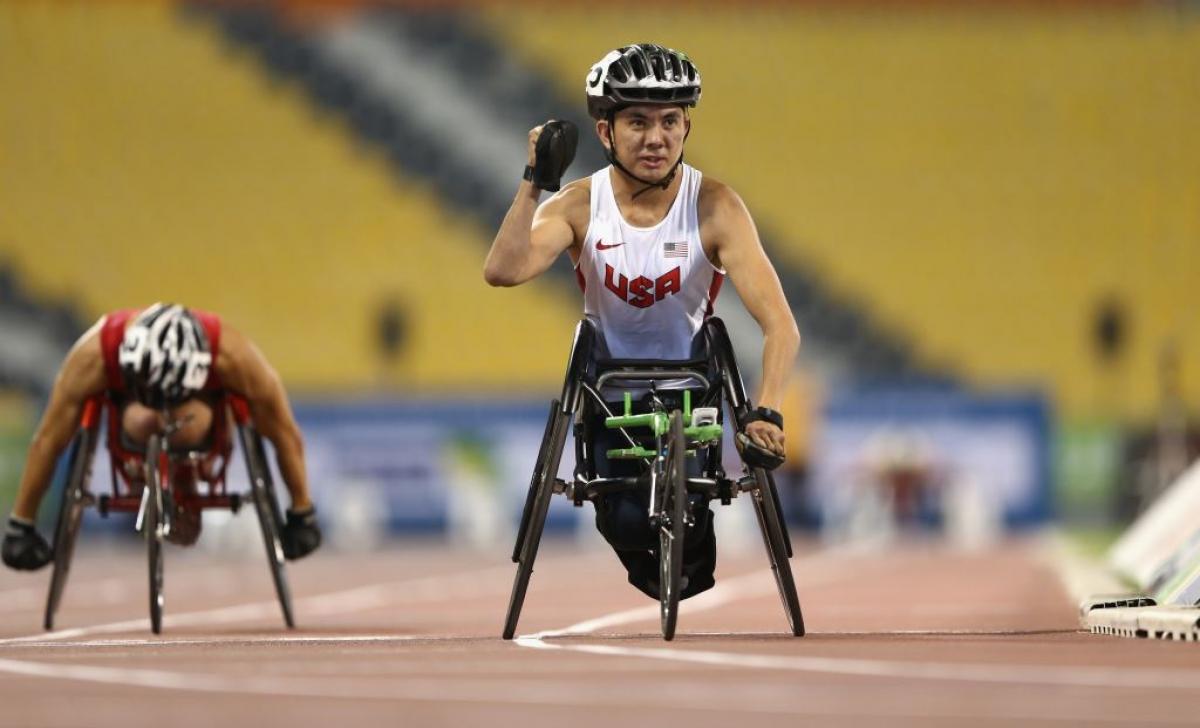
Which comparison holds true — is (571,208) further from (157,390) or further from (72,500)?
(72,500)

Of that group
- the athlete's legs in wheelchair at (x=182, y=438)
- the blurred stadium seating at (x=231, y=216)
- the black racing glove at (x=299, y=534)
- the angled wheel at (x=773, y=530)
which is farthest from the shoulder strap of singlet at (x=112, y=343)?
the blurred stadium seating at (x=231, y=216)

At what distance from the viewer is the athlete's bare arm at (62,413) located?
1059cm

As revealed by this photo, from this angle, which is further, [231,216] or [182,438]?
[231,216]

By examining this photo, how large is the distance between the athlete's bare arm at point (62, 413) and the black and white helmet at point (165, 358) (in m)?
0.18

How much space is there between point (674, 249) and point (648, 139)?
0.42m

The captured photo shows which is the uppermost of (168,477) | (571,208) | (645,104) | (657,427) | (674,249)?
(645,104)

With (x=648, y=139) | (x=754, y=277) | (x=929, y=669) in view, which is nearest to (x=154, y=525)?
(x=648, y=139)

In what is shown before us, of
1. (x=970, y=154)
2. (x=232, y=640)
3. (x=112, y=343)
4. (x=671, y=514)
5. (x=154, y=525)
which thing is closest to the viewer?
(x=671, y=514)

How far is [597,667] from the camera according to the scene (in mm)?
7254

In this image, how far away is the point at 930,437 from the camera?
2822 cm

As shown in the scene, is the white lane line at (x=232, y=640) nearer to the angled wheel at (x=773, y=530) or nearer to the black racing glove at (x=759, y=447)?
the angled wheel at (x=773, y=530)

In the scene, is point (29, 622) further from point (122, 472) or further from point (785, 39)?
point (785, 39)

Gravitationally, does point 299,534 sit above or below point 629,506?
below

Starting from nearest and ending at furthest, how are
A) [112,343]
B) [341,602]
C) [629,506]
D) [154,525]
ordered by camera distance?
[629,506]
[154,525]
[112,343]
[341,602]
